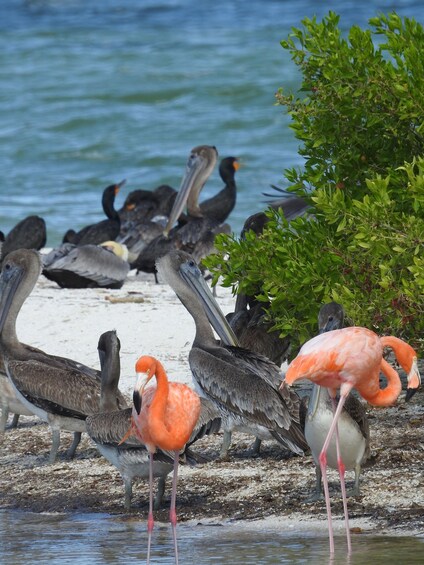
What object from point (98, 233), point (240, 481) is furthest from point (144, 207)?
point (240, 481)

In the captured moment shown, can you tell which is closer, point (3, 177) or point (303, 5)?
point (3, 177)

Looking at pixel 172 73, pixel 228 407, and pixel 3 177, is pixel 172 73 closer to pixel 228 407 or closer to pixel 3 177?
pixel 3 177

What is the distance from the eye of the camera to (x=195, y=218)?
52.9 ft

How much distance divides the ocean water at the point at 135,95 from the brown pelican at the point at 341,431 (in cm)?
1482

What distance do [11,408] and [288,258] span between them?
6.78 ft

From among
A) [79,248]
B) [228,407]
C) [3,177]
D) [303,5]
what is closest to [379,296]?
[228,407]

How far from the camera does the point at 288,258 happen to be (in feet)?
27.1

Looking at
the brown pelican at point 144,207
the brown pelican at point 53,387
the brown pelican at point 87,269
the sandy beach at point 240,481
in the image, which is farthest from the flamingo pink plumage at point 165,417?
the brown pelican at point 144,207

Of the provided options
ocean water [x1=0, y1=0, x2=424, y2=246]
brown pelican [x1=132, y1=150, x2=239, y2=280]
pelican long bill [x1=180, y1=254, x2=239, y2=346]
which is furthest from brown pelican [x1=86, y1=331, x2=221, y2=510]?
Result: ocean water [x1=0, y1=0, x2=424, y2=246]

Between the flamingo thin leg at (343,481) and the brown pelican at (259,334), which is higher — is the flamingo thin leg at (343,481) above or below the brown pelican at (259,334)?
below

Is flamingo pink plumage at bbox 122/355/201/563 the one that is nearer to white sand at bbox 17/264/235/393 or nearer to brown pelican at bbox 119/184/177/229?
white sand at bbox 17/264/235/393

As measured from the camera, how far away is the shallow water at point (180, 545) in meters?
5.81

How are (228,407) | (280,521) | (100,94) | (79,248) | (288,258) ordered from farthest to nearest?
1. (100,94)
2. (79,248)
3. (288,258)
4. (228,407)
5. (280,521)

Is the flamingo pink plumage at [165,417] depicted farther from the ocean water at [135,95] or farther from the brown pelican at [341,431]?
the ocean water at [135,95]
